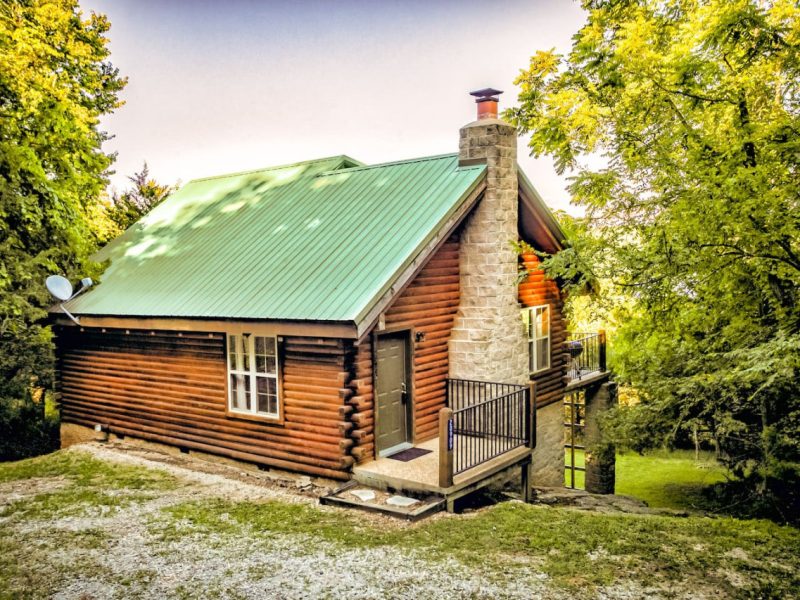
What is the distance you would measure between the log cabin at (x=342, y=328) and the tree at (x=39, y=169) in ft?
4.76

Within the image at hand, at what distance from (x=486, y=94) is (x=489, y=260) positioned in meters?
3.46

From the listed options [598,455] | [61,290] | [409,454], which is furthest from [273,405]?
[598,455]

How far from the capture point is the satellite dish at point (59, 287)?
15.2m

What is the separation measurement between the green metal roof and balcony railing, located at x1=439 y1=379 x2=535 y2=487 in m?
3.14

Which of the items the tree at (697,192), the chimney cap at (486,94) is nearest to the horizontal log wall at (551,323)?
the tree at (697,192)

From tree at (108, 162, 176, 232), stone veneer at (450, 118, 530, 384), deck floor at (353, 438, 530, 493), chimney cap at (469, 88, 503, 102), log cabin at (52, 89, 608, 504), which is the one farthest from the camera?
tree at (108, 162, 176, 232)

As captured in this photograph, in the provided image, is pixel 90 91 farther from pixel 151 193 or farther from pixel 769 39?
pixel 769 39

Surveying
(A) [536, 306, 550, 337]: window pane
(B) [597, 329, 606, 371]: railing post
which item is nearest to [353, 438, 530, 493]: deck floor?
(A) [536, 306, 550, 337]: window pane

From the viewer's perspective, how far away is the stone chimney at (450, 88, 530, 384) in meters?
13.6

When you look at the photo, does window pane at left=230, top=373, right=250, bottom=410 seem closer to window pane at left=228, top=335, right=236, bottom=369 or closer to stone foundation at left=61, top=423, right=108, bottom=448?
window pane at left=228, top=335, right=236, bottom=369

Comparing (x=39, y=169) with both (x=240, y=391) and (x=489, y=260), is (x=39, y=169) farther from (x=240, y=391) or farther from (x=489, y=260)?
(x=489, y=260)

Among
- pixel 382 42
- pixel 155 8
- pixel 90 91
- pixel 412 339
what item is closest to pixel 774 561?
pixel 412 339

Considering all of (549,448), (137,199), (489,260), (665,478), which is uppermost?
(137,199)

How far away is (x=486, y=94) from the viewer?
1375 centimetres
